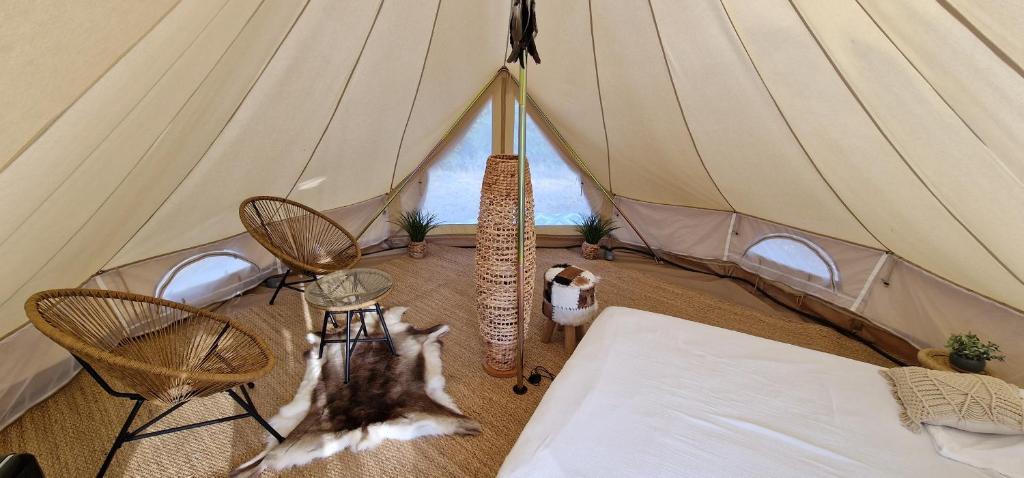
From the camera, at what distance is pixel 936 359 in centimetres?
222

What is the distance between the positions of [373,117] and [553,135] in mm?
1574

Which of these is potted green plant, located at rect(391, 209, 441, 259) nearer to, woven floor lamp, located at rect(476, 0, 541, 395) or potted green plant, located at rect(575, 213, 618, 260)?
potted green plant, located at rect(575, 213, 618, 260)

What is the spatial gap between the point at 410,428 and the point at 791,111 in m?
2.45

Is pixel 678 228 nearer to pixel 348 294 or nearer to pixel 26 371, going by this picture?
pixel 348 294

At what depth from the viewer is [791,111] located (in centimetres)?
214

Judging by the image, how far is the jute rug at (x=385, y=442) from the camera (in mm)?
1796

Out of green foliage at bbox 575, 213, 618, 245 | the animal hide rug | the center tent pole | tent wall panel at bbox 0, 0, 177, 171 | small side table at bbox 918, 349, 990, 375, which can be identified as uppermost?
tent wall panel at bbox 0, 0, 177, 171

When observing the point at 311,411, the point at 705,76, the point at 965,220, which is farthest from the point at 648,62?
the point at 311,411

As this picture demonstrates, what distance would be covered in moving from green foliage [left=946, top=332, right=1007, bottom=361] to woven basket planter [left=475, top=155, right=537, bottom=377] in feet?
6.99

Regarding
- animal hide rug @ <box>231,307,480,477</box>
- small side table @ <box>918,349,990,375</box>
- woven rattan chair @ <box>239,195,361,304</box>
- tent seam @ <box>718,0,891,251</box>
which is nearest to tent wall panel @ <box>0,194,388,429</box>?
woven rattan chair @ <box>239,195,361,304</box>

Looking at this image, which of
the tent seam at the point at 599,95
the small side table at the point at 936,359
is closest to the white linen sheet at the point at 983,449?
the small side table at the point at 936,359

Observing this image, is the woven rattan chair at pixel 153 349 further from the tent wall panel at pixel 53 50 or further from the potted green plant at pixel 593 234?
the potted green plant at pixel 593 234

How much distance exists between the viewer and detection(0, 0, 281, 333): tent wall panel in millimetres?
1559

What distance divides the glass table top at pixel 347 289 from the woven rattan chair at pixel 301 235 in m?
0.27
